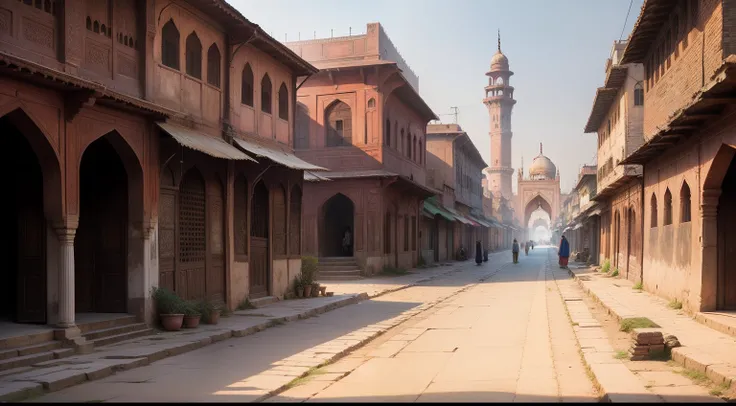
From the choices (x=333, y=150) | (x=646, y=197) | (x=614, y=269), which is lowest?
(x=614, y=269)

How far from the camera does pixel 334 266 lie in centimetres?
2891

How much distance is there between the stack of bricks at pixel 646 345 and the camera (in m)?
9.27

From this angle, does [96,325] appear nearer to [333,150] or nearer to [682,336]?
[682,336]

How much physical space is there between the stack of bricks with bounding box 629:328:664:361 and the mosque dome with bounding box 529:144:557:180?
9221 centimetres

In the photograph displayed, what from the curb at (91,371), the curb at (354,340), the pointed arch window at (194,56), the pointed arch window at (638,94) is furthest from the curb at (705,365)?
the pointed arch window at (638,94)

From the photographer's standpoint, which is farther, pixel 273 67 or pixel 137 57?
pixel 273 67

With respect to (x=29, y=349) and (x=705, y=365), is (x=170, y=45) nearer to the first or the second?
(x=29, y=349)

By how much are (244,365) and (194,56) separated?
743 cm

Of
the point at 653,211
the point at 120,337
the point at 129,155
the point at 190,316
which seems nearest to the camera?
the point at 120,337

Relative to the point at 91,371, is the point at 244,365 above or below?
below

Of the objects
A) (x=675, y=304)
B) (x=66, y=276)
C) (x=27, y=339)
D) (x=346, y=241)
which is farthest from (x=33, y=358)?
(x=346, y=241)

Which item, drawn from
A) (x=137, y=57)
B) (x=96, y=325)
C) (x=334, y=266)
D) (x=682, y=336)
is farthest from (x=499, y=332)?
(x=334, y=266)

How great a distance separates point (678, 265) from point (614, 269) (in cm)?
1362

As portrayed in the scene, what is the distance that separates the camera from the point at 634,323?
11844 millimetres
